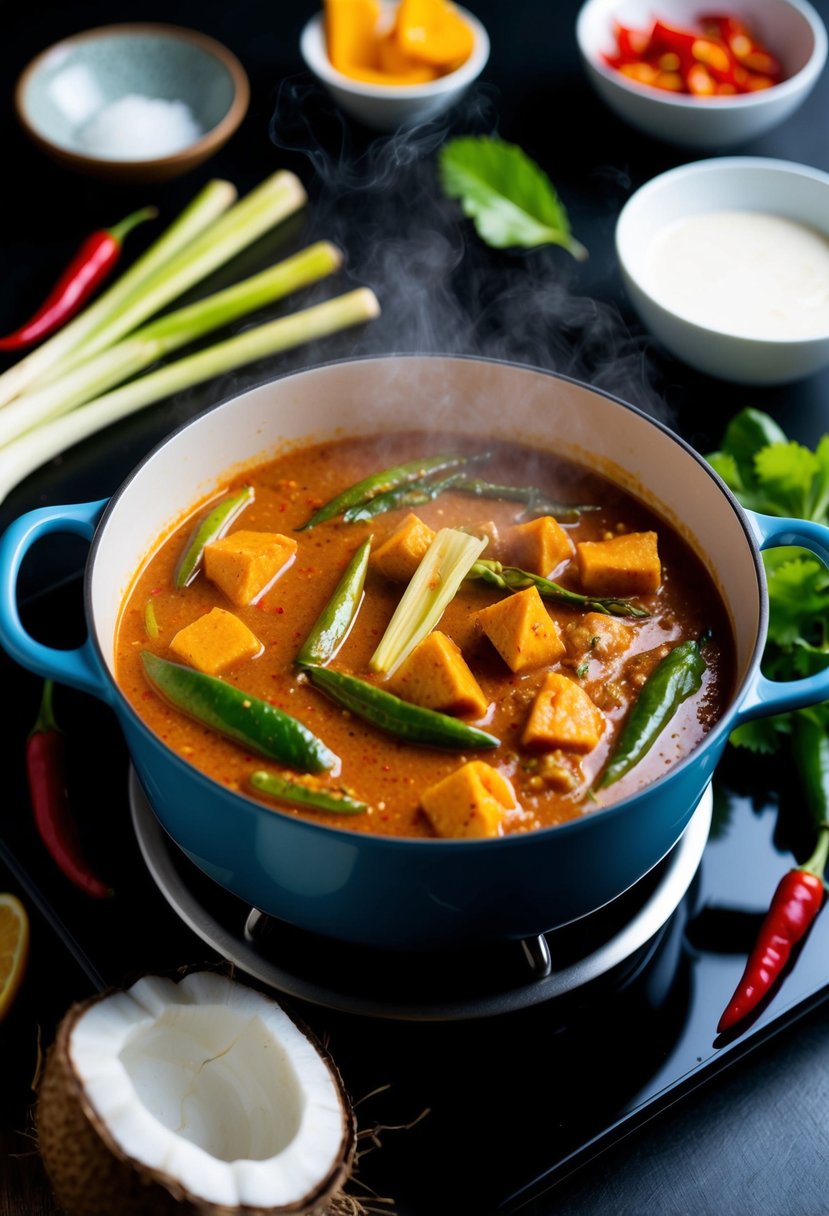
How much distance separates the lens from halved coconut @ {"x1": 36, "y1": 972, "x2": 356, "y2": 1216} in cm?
161

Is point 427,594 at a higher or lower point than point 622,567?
higher

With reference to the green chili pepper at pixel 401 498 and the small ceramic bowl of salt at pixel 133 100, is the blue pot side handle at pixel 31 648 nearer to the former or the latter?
the green chili pepper at pixel 401 498

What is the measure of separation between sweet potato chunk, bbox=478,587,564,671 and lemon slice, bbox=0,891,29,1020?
0.98 metres

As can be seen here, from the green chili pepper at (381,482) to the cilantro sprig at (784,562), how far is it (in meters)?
0.63

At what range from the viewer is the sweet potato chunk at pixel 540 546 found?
2287 millimetres

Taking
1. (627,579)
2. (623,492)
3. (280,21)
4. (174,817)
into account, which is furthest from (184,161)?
(174,817)

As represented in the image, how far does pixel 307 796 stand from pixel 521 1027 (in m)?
0.54

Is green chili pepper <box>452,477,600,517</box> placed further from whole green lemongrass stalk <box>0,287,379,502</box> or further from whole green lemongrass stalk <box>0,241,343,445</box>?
whole green lemongrass stalk <box>0,241,343,445</box>

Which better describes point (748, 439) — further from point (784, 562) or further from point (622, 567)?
point (622, 567)

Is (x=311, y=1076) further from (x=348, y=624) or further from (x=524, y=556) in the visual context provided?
(x=524, y=556)

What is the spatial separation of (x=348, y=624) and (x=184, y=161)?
1.81m

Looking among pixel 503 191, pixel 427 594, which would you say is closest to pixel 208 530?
pixel 427 594

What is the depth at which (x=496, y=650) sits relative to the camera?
7.11 ft

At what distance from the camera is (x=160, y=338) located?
3113mm
